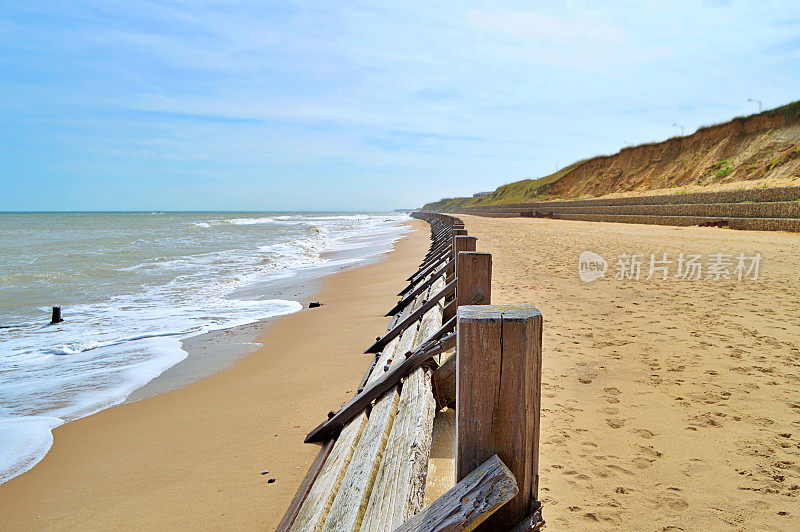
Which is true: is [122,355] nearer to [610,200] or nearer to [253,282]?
[253,282]

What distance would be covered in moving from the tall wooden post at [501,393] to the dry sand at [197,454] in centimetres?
182

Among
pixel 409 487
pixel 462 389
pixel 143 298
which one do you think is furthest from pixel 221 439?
pixel 143 298

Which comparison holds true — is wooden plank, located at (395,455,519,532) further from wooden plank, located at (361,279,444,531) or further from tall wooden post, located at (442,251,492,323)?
tall wooden post, located at (442,251,492,323)

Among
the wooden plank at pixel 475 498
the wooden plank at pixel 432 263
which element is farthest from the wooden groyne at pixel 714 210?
the wooden plank at pixel 475 498

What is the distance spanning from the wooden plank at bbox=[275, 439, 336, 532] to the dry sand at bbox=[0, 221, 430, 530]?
0.20 m

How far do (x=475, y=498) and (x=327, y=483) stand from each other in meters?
1.36

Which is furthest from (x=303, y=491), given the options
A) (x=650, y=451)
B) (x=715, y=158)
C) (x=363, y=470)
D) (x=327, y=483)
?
(x=715, y=158)

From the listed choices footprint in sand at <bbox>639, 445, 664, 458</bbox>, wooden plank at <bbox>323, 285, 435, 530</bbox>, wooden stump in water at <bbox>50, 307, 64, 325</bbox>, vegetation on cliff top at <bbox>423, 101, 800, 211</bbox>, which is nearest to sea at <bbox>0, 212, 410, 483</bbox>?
wooden stump in water at <bbox>50, 307, 64, 325</bbox>

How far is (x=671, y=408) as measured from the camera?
3738mm

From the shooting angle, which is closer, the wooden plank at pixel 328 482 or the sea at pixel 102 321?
the wooden plank at pixel 328 482

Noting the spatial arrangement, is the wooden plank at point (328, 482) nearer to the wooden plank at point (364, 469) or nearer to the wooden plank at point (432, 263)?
the wooden plank at point (364, 469)

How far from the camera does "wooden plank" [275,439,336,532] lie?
2478 millimetres

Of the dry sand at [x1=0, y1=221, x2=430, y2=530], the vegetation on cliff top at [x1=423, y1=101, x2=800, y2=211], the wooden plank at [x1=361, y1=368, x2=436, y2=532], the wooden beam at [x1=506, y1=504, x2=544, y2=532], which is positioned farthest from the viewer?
the vegetation on cliff top at [x1=423, y1=101, x2=800, y2=211]

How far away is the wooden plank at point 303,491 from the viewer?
97.5 inches
